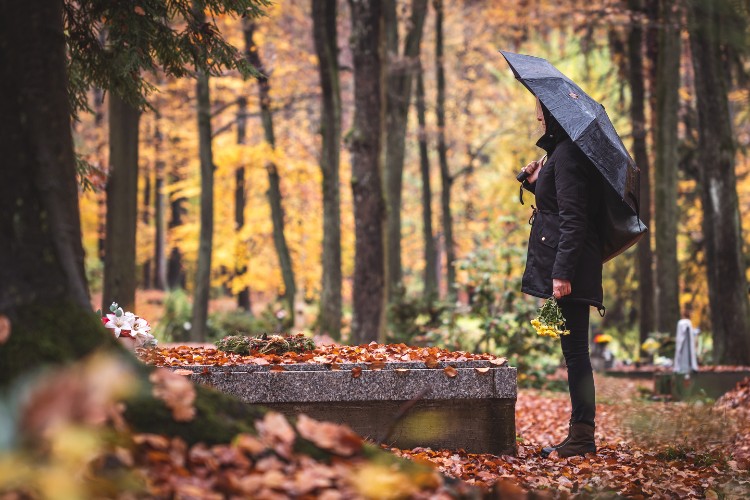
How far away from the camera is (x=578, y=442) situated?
5918 millimetres

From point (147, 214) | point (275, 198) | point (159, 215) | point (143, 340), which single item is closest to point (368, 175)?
point (143, 340)

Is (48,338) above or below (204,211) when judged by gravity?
below

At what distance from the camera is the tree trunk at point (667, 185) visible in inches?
640

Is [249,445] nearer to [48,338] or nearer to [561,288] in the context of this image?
[48,338]

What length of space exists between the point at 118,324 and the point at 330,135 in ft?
39.2

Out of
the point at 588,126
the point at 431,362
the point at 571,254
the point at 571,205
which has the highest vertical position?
the point at 588,126

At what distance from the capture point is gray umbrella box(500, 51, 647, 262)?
5758 millimetres

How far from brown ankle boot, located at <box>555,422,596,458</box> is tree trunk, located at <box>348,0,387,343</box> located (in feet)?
23.8

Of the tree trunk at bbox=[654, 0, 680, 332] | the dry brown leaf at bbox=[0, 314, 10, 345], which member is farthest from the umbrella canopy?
the tree trunk at bbox=[654, 0, 680, 332]

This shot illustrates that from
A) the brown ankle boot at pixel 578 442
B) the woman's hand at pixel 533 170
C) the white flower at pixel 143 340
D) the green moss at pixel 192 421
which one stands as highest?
the woman's hand at pixel 533 170

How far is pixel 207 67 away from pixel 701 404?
689 cm

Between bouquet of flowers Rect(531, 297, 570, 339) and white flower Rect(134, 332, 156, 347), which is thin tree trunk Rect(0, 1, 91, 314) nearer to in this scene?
white flower Rect(134, 332, 156, 347)

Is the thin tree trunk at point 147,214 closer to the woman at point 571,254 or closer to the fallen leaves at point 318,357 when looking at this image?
the fallen leaves at point 318,357

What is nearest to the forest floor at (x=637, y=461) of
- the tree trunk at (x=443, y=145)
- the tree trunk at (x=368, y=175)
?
the tree trunk at (x=368, y=175)
